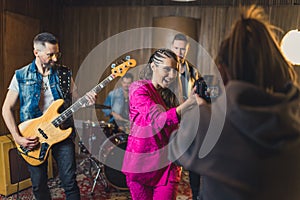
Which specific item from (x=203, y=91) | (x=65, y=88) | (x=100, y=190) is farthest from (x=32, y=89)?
(x=100, y=190)

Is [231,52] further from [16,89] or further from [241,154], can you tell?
[16,89]

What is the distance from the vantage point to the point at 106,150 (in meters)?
3.35

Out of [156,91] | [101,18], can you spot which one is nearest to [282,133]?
[156,91]

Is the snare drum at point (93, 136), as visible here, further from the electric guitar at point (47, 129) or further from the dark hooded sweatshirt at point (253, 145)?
the dark hooded sweatshirt at point (253, 145)

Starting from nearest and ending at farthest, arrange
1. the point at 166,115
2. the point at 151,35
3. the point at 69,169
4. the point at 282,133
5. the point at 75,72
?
the point at 282,133 < the point at 166,115 < the point at 69,169 < the point at 151,35 < the point at 75,72

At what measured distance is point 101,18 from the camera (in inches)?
196

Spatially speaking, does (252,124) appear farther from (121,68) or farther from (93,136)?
(93,136)

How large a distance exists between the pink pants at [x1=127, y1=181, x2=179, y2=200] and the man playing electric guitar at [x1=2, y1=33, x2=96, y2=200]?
29.2 inches

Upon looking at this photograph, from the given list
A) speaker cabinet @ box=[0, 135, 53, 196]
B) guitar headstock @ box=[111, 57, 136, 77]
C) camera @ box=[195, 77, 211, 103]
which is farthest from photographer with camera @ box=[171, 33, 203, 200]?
speaker cabinet @ box=[0, 135, 53, 196]

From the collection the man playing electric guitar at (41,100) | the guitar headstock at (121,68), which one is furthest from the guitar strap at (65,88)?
the guitar headstock at (121,68)

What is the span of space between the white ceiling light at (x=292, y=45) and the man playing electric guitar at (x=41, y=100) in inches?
98.2

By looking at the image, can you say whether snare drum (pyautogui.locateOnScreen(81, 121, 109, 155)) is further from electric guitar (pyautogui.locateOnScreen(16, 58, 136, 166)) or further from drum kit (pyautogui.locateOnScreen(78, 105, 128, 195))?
electric guitar (pyautogui.locateOnScreen(16, 58, 136, 166))

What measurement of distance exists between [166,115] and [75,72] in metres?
3.91

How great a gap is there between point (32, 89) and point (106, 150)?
45.4 inches
